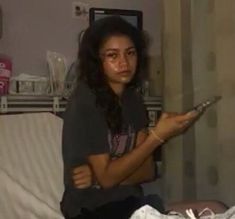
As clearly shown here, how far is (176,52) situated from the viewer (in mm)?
1967

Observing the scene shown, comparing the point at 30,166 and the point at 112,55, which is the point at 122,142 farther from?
the point at 30,166

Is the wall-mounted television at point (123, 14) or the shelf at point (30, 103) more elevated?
the wall-mounted television at point (123, 14)

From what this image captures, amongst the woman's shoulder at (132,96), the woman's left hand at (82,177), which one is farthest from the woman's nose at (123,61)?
the woman's left hand at (82,177)

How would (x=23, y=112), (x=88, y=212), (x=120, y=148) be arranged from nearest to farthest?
(x=88, y=212)
(x=120, y=148)
(x=23, y=112)

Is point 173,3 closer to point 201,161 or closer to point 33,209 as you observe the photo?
point 201,161

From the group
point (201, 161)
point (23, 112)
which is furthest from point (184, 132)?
point (23, 112)

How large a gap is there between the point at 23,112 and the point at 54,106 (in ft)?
0.41

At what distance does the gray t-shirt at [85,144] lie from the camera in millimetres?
1514

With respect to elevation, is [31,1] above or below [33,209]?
above

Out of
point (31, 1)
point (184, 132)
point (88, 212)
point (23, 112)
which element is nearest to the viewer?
point (88, 212)

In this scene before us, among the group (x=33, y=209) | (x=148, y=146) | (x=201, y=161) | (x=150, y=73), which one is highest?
(x=150, y=73)

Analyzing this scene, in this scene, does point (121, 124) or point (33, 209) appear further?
point (33, 209)

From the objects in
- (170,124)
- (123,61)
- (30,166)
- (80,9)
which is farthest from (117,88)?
(80,9)

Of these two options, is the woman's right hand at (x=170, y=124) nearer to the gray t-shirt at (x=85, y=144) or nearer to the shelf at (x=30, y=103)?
the gray t-shirt at (x=85, y=144)
